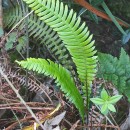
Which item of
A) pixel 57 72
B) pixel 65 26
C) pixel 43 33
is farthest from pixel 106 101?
pixel 43 33

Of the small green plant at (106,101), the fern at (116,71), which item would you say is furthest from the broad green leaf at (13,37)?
the small green plant at (106,101)

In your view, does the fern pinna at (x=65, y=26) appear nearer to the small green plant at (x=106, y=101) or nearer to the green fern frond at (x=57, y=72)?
the green fern frond at (x=57, y=72)

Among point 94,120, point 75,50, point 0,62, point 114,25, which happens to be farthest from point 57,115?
point 114,25

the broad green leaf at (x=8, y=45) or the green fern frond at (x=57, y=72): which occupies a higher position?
the broad green leaf at (x=8, y=45)

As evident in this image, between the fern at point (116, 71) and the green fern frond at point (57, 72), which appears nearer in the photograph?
the green fern frond at point (57, 72)

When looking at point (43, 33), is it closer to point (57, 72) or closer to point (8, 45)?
point (8, 45)

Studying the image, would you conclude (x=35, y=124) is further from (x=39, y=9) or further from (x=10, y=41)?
(x=10, y=41)
